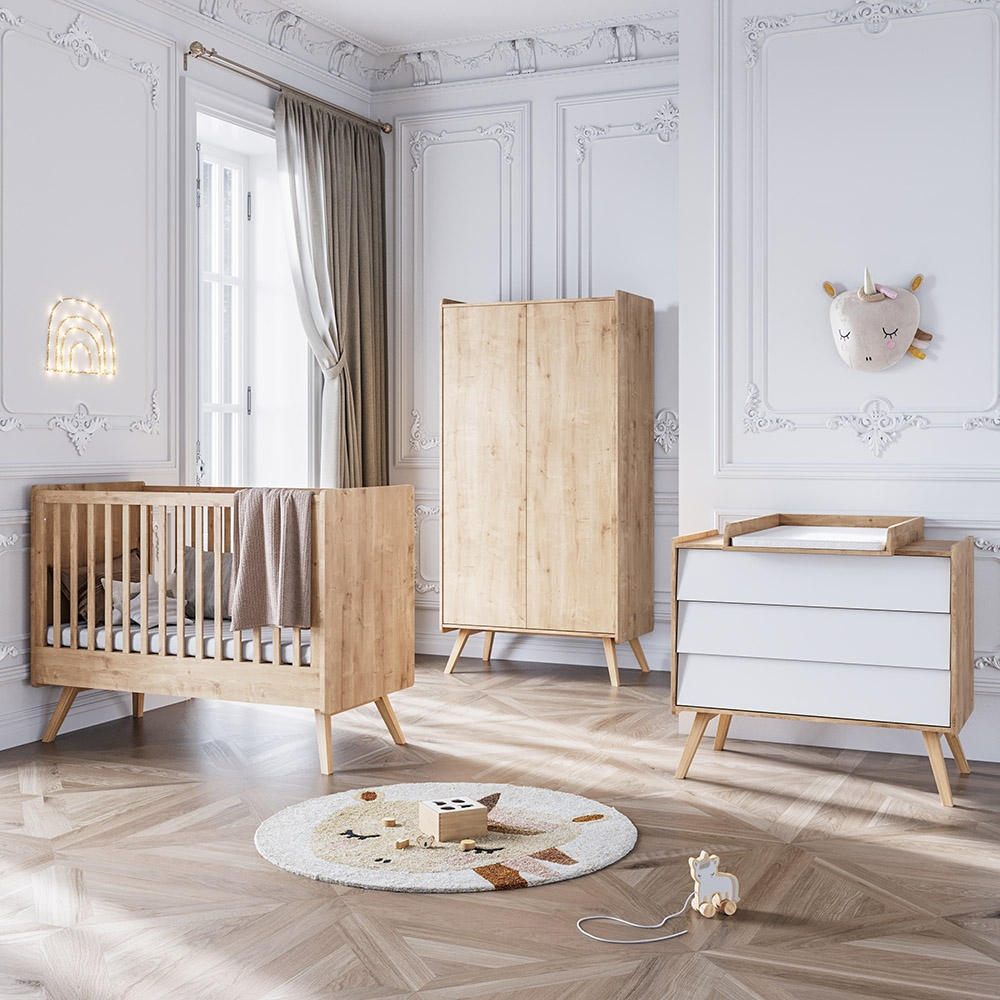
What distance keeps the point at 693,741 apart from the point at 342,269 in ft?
9.63

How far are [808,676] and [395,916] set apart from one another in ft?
4.69

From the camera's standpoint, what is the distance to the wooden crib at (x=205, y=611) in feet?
11.1

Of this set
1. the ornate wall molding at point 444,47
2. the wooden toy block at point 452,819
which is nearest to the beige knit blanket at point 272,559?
the wooden toy block at point 452,819

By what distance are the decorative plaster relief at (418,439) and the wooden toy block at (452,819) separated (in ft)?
9.81

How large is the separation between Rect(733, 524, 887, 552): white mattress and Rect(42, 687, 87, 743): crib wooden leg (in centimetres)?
222

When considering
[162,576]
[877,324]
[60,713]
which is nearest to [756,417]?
[877,324]

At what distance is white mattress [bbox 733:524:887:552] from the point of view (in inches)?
123

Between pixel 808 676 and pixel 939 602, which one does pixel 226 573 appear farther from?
pixel 939 602

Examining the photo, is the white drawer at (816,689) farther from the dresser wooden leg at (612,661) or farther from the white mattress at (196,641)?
the dresser wooden leg at (612,661)

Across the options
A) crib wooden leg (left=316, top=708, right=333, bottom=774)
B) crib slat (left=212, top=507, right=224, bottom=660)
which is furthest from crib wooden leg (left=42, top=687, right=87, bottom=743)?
crib wooden leg (left=316, top=708, right=333, bottom=774)

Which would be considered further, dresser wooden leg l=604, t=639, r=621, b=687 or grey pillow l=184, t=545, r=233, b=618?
dresser wooden leg l=604, t=639, r=621, b=687

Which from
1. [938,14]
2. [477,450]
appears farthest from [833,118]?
[477,450]

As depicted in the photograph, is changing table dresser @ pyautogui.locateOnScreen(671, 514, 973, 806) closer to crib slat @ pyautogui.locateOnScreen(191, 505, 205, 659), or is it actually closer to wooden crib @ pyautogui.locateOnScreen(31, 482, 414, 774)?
wooden crib @ pyautogui.locateOnScreen(31, 482, 414, 774)

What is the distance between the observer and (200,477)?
5090 mm
